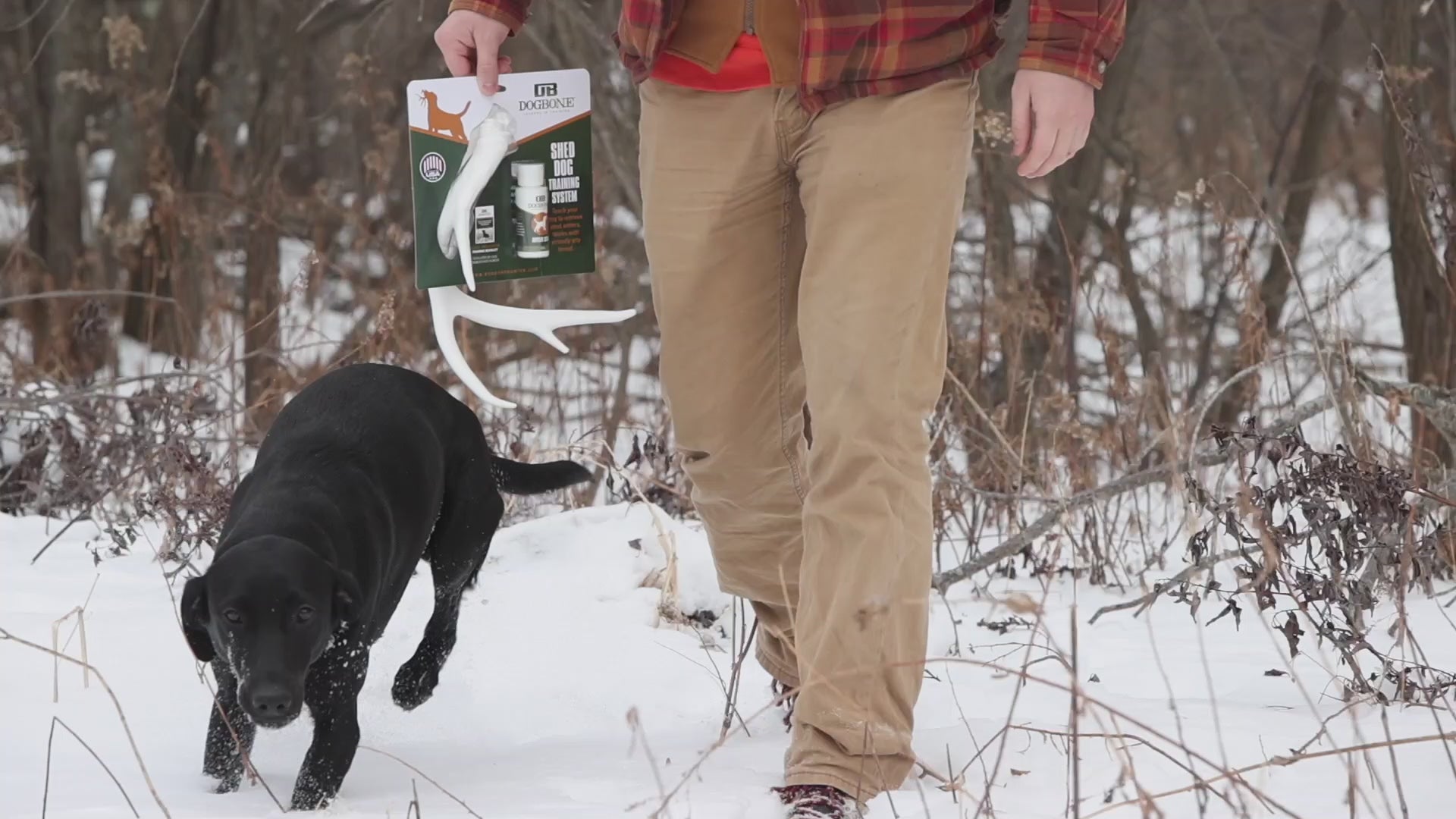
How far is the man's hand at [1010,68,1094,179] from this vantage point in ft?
8.09

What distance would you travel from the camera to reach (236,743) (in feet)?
8.21

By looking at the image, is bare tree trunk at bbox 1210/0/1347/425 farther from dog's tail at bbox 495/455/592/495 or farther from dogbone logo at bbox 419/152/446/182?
dogbone logo at bbox 419/152/446/182

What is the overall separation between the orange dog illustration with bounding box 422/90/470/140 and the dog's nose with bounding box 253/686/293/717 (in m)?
1.08

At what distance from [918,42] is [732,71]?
0.32 m

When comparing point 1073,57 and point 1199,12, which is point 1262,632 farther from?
point 1199,12


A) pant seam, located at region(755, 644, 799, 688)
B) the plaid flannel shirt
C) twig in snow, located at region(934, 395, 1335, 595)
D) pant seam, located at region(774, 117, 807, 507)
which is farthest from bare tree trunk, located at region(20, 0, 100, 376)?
the plaid flannel shirt

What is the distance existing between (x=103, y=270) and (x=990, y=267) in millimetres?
4845

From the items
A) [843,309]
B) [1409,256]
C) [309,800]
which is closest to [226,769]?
[309,800]

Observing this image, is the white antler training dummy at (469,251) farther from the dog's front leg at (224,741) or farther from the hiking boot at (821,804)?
A: the hiking boot at (821,804)

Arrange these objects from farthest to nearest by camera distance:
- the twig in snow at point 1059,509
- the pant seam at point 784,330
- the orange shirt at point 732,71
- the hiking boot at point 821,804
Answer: the twig in snow at point 1059,509 → the pant seam at point 784,330 → the orange shirt at point 732,71 → the hiking boot at point 821,804

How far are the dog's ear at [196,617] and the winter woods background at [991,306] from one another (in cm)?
110

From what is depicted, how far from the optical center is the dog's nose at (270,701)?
2520mm

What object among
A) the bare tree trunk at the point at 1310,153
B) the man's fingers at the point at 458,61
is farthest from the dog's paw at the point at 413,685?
the bare tree trunk at the point at 1310,153

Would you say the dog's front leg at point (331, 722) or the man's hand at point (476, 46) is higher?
the man's hand at point (476, 46)
